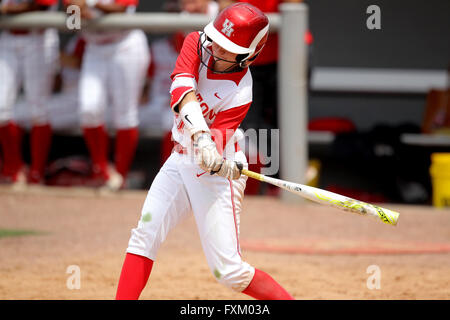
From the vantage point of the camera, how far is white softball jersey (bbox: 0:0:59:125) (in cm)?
628

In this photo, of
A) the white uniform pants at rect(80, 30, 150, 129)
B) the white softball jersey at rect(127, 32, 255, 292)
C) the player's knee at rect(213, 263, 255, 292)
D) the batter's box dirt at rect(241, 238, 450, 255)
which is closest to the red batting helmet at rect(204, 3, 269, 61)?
the white softball jersey at rect(127, 32, 255, 292)

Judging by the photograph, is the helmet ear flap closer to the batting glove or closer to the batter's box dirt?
the batting glove

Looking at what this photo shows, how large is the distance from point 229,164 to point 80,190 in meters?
3.88

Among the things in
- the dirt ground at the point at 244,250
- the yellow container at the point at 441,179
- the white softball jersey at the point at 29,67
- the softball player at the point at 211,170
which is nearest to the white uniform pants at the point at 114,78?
the white softball jersey at the point at 29,67

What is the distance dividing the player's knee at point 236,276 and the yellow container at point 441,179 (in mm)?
3647

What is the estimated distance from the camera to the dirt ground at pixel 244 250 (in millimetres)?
3994

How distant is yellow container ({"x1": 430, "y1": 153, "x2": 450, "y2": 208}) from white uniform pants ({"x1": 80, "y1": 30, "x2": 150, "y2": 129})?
8.44 feet

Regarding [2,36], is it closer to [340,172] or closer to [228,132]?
[340,172]

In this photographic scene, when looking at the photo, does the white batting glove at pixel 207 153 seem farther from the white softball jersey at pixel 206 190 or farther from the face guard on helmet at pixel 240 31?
the face guard on helmet at pixel 240 31

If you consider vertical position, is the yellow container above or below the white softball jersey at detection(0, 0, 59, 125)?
below

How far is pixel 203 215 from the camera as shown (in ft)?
9.70

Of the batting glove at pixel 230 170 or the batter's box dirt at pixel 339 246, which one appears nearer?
the batting glove at pixel 230 170

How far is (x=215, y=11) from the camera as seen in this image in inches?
248

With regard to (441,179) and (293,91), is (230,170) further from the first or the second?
(441,179)
